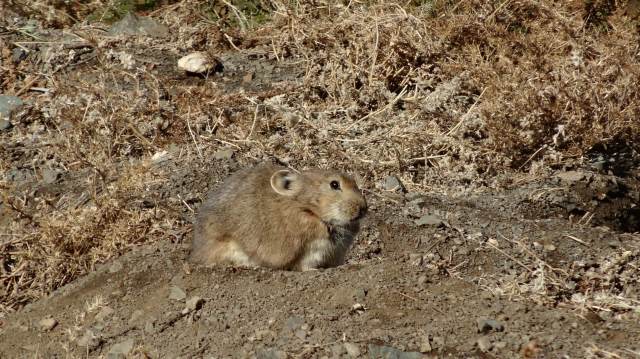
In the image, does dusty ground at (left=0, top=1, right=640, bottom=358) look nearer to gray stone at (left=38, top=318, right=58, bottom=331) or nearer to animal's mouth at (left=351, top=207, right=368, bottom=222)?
gray stone at (left=38, top=318, right=58, bottom=331)

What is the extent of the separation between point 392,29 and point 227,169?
7.56 ft

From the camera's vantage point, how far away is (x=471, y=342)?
176 inches

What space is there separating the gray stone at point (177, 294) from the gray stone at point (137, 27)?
14.9ft

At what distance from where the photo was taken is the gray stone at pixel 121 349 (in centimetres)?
496

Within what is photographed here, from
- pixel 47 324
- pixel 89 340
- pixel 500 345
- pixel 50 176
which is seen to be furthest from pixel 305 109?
pixel 500 345

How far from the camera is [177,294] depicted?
17.7ft

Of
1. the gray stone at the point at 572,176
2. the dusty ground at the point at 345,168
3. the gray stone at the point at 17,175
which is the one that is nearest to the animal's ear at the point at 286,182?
the dusty ground at the point at 345,168

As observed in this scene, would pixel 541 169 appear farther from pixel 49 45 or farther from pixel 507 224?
pixel 49 45

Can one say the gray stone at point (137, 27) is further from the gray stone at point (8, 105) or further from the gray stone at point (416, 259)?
the gray stone at point (416, 259)

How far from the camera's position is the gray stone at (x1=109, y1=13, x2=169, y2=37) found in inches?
367

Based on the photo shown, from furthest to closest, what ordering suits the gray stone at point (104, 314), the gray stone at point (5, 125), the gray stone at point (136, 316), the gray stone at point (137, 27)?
the gray stone at point (137, 27) < the gray stone at point (5, 125) < the gray stone at point (104, 314) < the gray stone at point (136, 316)

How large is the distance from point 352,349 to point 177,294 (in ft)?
4.64

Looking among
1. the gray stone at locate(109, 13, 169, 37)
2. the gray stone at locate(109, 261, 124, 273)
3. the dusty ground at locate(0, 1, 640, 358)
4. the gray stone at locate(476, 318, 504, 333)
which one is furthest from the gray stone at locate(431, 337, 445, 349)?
the gray stone at locate(109, 13, 169, 37)

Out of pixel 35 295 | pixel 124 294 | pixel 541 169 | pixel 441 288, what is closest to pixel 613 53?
pixel 541 169
